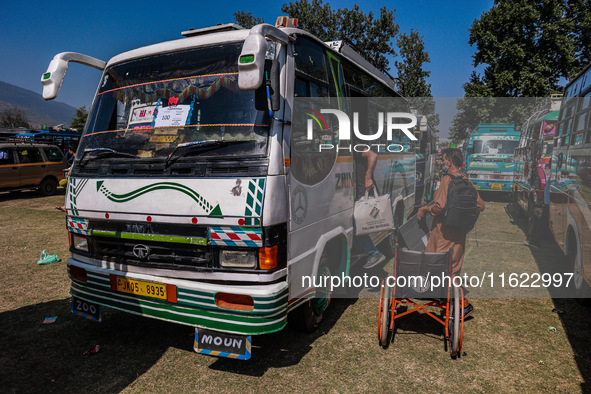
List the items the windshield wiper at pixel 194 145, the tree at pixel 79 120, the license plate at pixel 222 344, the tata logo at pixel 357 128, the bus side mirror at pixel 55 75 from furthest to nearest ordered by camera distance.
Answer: the tree at pixel 79 120
the tata logo at pixel 357 128
the bus side mirror at pixel 55 75
the windshield wiper at pixel 194 145
the license plate at pixel 222 344

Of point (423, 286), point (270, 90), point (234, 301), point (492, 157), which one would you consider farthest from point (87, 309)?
point (492, 157)

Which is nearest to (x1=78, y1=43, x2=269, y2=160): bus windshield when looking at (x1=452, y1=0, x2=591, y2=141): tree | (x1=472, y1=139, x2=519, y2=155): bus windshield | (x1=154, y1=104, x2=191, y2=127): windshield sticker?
(x1=154, y1=104, x2=191, y2=127): windshield sticker

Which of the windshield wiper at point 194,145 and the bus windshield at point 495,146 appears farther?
the bus windshield at point 495,146

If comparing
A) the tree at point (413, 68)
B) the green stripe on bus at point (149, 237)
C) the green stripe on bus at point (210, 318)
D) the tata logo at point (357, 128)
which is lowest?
the green stripe on bus at point (210, 318)

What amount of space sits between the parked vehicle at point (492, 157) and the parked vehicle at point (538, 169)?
227cm

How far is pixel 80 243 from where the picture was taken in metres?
3.99

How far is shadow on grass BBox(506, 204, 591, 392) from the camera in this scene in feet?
12.4

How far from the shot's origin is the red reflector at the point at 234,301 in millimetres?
3205

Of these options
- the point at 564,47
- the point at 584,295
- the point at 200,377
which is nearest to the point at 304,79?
the point at 200,377

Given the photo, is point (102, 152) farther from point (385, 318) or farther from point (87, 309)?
point (385, 318)

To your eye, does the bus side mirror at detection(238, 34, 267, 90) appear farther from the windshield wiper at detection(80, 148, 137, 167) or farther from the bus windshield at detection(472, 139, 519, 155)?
the bus windshield at detection(472, 139, 519, 155)

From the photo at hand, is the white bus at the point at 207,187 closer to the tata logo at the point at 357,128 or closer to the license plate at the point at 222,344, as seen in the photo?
the license plate at the point at 222,344

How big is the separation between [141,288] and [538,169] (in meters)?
8.62

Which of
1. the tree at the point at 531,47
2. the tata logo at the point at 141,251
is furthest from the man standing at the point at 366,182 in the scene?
the tree at the point at 531,47
